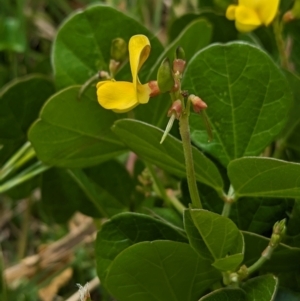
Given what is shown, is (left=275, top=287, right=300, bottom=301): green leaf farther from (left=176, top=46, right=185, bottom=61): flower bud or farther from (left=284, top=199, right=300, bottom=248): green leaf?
(left=176, top=46, right=185, bottom=61): flower bud

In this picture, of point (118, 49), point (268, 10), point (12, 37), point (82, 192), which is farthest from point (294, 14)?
point (12, 37)

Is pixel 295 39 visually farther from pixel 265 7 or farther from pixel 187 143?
pixel 187 143

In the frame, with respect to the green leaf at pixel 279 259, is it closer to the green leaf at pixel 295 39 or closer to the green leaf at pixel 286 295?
the green leaf at pixel 286 295

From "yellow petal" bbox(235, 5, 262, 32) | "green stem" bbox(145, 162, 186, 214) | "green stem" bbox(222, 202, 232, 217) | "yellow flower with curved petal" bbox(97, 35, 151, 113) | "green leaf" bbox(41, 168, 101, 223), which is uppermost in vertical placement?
"yellow flower with curved petal" bbox(97, 35, 151, 113)

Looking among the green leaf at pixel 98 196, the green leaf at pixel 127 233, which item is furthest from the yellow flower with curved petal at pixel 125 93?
the green leaf at pixel 98 196

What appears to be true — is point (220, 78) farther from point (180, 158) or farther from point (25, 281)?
point (25, 281)

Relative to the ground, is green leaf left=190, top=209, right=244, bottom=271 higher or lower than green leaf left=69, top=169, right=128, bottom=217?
higher

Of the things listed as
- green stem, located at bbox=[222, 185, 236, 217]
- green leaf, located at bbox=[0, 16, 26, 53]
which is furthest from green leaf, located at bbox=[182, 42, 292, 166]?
green leaf, located at bbox=[0, 16, 26, 53]

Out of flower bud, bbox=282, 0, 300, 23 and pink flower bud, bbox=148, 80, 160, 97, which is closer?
pink flower bud, bbox=148, 80, 160, 97

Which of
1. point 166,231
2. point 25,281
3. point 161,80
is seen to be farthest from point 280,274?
point 25,281
